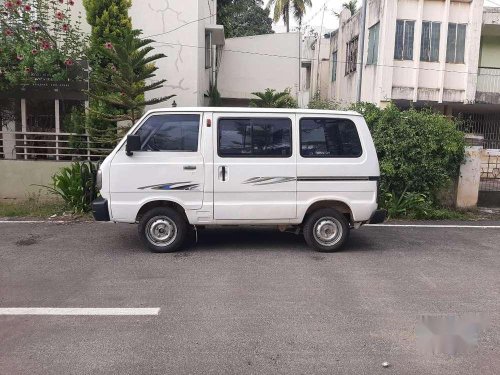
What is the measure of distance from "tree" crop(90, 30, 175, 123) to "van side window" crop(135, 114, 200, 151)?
4.04 metres

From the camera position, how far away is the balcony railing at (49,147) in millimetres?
11250

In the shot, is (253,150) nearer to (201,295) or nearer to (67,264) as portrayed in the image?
(201,295)

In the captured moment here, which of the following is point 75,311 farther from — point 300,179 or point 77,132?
point 77,132

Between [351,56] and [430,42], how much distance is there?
5.22 metres

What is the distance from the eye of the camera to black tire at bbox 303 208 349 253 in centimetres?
683

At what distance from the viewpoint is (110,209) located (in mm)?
6496

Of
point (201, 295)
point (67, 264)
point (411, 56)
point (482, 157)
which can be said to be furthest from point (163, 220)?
point (411, 56)

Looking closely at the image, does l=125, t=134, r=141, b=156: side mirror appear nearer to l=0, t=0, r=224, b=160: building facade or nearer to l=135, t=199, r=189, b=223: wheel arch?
l=135, t=199, r=189, b=223: wheel arch

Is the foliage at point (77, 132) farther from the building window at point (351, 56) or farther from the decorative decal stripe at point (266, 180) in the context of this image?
the building window at point (351, 56)

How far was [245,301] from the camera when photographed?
500 centimetres

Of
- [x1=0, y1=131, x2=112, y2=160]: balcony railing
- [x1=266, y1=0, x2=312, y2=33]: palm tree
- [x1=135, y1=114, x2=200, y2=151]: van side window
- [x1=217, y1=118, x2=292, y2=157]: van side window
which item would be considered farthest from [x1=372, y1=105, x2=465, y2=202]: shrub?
[x1=266, y1=0, x2=312, y2=33]: palm tree

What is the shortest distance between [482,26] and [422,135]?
11936 millimetres

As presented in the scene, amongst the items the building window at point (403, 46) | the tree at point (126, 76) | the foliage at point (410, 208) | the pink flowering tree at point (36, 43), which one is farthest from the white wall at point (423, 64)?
the pink flowering tree at point (36, 43)

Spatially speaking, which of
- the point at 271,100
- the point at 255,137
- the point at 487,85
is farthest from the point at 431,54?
the point at 255,137
